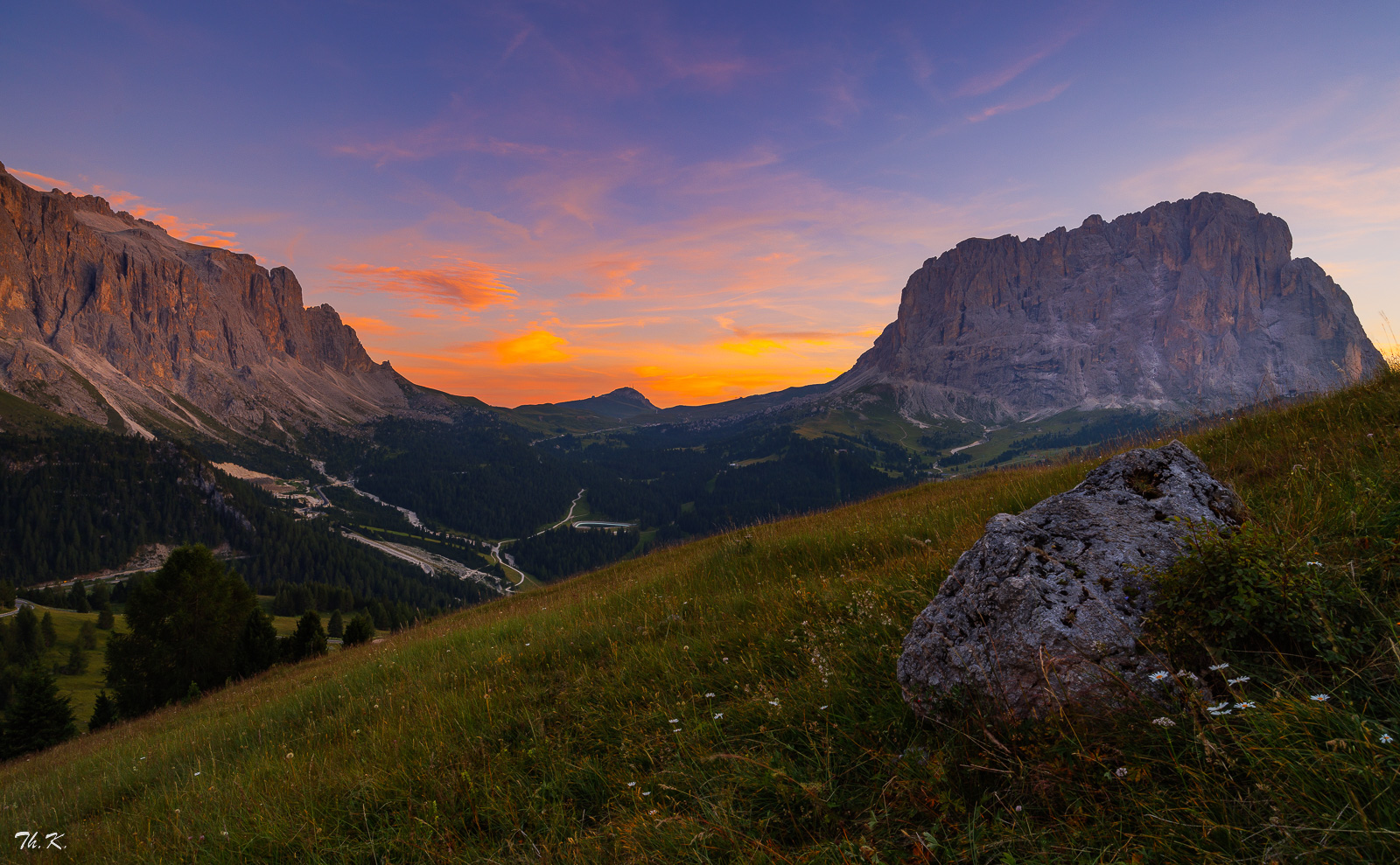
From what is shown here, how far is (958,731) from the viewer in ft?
11.1

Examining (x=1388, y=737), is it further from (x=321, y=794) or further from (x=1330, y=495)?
(x=321, y=794)

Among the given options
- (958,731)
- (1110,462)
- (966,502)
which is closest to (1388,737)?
(958,731)

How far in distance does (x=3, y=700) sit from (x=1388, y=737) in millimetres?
137886

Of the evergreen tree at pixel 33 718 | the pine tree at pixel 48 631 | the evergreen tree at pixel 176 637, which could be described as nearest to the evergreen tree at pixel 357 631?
the evergreen tree at pixel 176 637

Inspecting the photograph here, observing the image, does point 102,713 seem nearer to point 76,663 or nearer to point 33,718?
point 33,718

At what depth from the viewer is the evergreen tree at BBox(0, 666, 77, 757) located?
35156mm

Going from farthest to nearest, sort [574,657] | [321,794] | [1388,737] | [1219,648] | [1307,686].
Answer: [574,657]
[321,794]
[1219,648]
[1307,686]
[1388,737]
